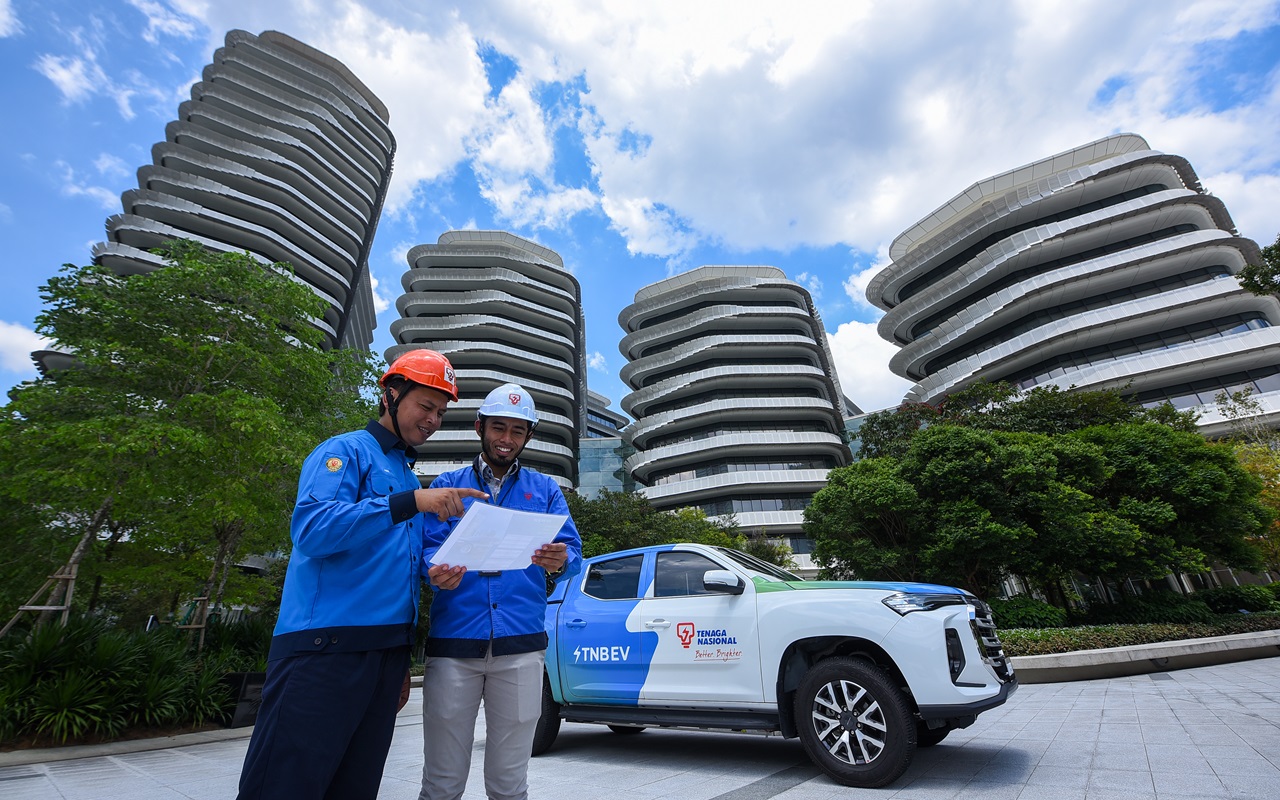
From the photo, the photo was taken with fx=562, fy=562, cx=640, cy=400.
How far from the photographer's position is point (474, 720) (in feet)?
7.70

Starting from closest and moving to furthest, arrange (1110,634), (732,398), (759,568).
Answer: (759,568)
(1110,634)
(732,398)

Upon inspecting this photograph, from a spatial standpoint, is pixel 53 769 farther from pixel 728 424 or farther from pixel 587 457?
pixel 587 457

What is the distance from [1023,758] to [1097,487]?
14556 millimetres

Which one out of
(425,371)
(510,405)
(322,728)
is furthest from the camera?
(510,405)

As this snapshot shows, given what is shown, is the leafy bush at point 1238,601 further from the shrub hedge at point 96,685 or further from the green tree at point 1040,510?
the shrub hedge at point 96,685

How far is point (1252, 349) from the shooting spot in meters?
34.3

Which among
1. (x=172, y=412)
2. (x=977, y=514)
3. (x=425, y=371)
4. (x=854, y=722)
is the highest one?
(x=172, y=412)

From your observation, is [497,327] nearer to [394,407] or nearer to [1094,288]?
[1094,288]

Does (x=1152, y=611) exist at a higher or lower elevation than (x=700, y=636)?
lower

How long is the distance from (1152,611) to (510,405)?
Result: 1836cm

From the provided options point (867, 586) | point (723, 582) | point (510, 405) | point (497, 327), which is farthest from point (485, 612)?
point (497, 327)

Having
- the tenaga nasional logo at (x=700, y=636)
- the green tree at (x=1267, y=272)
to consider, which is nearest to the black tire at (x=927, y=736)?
the tenaga nasional logo at (x=700, y=636)

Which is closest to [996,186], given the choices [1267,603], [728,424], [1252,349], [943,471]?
[1252,349]

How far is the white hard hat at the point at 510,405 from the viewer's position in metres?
2.71
